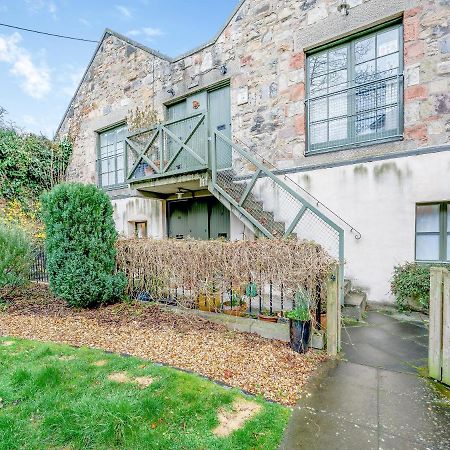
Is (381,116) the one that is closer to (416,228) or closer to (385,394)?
(416,228)

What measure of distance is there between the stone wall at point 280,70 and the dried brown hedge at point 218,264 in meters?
Answer: 3.43

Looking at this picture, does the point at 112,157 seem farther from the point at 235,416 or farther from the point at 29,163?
the point at 235,416

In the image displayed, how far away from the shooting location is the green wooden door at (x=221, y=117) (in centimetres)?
815

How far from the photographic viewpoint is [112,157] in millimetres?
11305

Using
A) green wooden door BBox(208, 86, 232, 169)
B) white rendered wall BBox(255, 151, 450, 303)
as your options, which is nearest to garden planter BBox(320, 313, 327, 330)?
white rendered wall BBox(255, 151, 450, 303)

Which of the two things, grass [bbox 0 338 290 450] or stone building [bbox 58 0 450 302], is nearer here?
grass [bbox 0 338 290 450]

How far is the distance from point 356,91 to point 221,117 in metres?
3.62

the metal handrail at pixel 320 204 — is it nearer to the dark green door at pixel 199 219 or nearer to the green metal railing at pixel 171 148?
the green metal railing at pixel 171 148

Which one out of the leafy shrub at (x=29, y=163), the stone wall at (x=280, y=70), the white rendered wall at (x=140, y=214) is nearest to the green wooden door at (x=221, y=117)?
the stone wall at (x=280, y=70)

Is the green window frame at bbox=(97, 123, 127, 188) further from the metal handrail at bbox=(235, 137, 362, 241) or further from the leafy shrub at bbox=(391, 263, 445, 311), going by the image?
the leafy shrub at bbox=(391, 263, 445, 311)

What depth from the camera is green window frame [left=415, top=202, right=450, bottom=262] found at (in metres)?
5.34

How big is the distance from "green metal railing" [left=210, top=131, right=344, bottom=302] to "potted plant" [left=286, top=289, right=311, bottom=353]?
1898 mm

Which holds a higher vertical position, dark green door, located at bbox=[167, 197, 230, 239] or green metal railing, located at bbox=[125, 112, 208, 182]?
green metal railing, located at bbox=[125, 112, 208, 182]

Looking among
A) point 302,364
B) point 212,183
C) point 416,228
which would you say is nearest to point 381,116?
point 416,228
